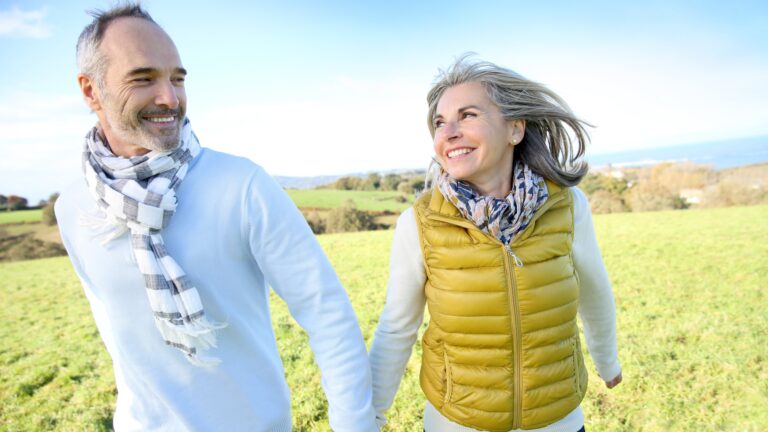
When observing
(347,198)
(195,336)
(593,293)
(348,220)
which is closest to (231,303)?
(195,336)

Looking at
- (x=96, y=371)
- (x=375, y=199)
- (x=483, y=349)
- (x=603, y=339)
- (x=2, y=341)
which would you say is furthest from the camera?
(x=375, y=199)

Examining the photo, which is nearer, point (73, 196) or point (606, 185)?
point (73, 196)

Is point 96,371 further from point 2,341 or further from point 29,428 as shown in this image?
point 2,341

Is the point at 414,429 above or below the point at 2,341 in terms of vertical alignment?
above

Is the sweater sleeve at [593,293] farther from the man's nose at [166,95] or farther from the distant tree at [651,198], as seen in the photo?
the distant tree at [651,198]

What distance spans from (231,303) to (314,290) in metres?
0.30

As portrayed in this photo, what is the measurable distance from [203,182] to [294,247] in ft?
1.22

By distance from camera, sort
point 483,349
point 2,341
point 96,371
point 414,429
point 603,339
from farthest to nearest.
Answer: point 2,341
point 96,371
point 414,429
point 603,339
point 483,349

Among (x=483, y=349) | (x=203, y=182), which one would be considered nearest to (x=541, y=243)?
(x=483, y=349)

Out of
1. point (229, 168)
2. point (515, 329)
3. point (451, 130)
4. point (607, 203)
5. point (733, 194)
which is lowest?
point (607, 203)

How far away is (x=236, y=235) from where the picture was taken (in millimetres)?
1448

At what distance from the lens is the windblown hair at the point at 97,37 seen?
1464 millimetres

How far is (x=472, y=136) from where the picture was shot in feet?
5.68

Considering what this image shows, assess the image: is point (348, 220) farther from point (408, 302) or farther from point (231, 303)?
point (231, 303)
